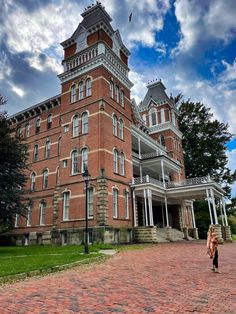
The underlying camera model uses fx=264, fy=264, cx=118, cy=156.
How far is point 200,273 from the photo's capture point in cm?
863

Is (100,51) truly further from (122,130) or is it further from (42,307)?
(42,307)

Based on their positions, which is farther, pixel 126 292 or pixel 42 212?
pixel 42 212

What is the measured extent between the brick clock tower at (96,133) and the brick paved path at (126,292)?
11.8 m

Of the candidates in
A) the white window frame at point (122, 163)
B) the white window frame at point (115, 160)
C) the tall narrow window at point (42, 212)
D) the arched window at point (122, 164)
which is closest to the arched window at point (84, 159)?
the white window frame at point (115, 160)

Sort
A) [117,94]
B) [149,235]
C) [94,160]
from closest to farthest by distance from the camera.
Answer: [94,160] < [149,235] < [117,94]

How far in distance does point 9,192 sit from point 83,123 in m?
10.1

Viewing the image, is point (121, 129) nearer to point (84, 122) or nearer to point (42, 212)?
Result: point (84, 122)

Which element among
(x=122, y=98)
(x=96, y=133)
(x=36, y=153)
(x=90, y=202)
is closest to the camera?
(x=90, y=202)

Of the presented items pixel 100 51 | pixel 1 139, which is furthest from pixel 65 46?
pixel 1 139

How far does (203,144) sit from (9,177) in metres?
33.3

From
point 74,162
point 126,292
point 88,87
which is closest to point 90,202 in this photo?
point 74,162

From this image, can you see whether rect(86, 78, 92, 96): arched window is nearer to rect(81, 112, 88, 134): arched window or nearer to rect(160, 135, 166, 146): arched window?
rect(81, 112, 88, 134): arched window

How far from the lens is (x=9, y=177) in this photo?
709 inches

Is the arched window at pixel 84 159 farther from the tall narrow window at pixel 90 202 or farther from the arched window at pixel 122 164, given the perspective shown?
the arched window at pixel 122 164
